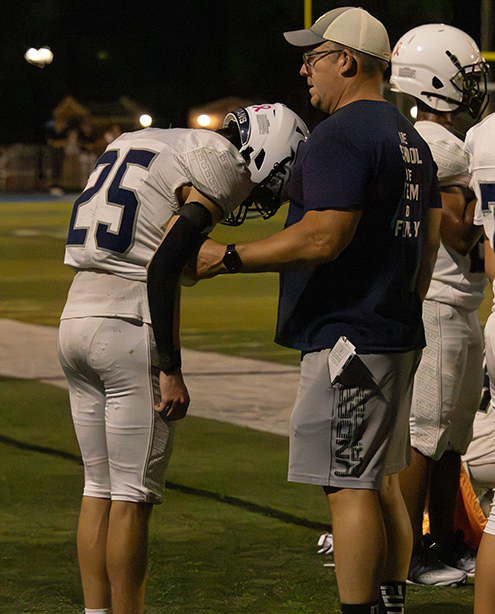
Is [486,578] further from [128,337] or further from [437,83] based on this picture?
[437,83]

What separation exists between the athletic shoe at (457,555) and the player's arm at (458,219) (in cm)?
119

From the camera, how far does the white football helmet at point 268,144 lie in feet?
10.9

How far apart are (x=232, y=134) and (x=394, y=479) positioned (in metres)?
1.23

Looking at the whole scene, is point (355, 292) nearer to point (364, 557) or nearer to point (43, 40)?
point (364, 557)

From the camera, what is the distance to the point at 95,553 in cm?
322

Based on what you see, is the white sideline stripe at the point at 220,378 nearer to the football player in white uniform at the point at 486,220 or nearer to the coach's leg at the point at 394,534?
the coach's leg at the point at 394,534

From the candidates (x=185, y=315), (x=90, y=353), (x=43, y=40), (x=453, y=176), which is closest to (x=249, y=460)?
(x=453, y=176)

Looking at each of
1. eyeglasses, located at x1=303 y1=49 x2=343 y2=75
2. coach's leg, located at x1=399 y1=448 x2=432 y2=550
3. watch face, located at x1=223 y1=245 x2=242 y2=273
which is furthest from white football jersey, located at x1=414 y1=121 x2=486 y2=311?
watch face, located at x1=223 y1=245 x2=242 y2=273

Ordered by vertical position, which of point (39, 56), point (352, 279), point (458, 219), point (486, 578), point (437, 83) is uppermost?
point (39, 56)

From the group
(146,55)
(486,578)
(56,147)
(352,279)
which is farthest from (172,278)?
(146,55)

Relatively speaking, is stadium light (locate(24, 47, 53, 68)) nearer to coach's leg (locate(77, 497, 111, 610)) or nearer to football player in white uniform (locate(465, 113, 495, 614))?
coach's leg (locate(77, 497, 111, 610))

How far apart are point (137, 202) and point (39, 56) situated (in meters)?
49.4

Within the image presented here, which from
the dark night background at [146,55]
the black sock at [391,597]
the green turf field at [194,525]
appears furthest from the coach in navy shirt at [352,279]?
the dark night background at [146,55]

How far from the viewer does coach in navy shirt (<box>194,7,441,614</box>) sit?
2.97 metres
